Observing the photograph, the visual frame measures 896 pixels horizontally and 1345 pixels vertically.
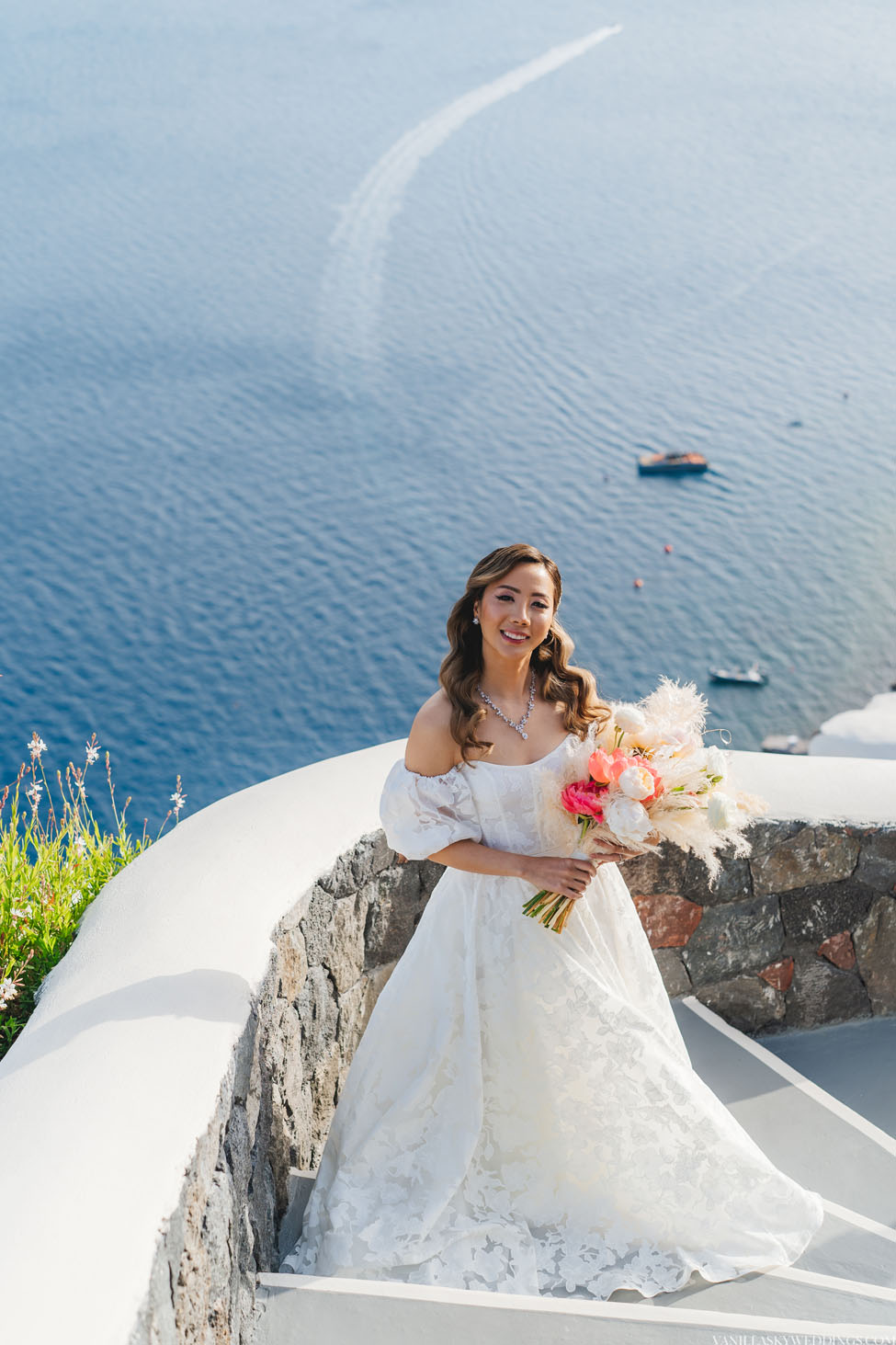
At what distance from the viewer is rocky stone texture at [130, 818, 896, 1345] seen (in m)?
1.97

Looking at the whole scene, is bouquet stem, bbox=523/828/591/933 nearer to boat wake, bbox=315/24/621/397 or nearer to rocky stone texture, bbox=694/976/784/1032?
rocky stone texture, bbox=694/976/784/1032

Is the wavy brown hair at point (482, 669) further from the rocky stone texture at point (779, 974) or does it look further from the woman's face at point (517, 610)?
the rocky stone texture at point (779, 974)

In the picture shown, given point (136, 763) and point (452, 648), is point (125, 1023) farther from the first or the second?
point (136, 763)

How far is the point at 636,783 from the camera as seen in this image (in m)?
2.05

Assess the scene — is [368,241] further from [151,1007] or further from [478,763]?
[151,1007]

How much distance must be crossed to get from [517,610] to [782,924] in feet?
4.13

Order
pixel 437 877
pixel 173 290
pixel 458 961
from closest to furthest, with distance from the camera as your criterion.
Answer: pixel 458 961 < pixel 437 877 < pixel 173 290

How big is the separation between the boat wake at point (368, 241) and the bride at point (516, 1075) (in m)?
24.2

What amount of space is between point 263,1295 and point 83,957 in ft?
2.21

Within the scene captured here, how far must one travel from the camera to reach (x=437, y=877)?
110 inches

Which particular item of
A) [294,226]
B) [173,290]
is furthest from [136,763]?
[294,226]

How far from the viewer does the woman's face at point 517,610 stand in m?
2.24

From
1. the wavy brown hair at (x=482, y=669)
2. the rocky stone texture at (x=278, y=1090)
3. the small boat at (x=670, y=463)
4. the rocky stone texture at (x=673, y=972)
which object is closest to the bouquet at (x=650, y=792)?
the wavy brown hair at (x=482, y=669)

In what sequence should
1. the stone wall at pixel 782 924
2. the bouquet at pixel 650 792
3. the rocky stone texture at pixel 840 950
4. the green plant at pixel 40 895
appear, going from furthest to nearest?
1. the rocky stone texture at pixel 840 950
2. the stone wall at pixel 782 924
3. the green plant at pixel 40 895
4. the bouquet at pixel 650 792
